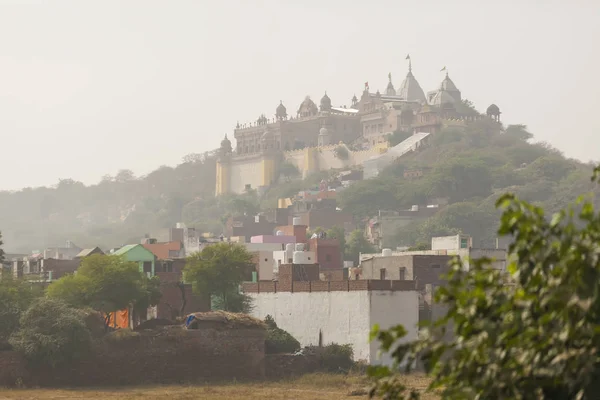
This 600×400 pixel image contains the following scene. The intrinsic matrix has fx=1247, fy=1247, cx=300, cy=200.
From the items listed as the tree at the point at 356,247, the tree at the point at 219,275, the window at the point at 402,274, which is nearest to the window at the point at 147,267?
the tree at the point at 219,275

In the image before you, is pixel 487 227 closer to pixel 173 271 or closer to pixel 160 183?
pixel 173 271

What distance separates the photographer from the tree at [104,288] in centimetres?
4222

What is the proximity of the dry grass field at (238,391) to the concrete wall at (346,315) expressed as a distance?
9.92 feet

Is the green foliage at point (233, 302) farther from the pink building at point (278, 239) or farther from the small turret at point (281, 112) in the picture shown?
the small turret at point (281, 112)

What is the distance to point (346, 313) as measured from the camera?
42062 mm

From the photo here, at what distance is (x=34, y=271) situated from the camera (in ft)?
185

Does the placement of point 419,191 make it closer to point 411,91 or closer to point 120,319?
point 411,91

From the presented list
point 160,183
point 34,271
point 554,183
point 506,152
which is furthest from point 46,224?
point 34,271

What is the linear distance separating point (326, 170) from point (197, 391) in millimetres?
98907

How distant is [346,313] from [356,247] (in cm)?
4719

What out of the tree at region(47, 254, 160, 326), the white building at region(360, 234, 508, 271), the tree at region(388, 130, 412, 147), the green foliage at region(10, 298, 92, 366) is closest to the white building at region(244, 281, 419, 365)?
the tree at region(47, 254, 160, 326)

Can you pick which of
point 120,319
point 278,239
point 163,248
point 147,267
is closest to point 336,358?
point 120,319

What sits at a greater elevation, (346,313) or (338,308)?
(338,308)

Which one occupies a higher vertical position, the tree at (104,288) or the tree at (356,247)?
the tree at (356,247)
